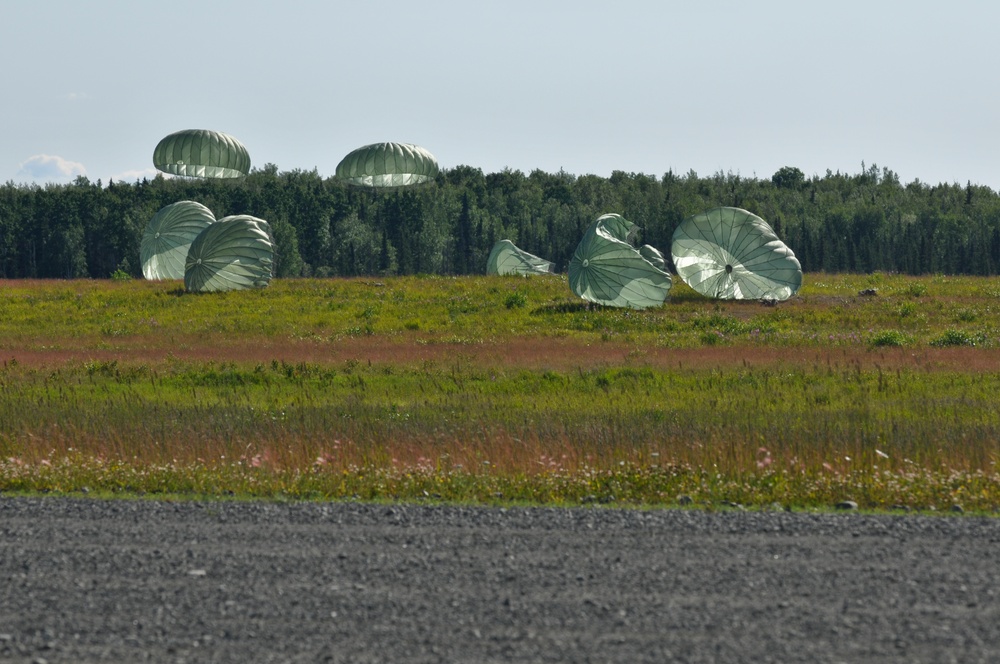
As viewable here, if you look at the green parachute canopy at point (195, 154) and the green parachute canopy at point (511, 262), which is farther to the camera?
the green parachute canopy at point (195, 154)

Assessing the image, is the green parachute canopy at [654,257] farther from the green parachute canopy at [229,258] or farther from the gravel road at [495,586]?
the gravel road at [495,586]

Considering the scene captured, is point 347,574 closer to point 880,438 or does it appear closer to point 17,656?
point 17,656

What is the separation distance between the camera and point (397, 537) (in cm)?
1034

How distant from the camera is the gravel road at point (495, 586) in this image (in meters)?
7.53

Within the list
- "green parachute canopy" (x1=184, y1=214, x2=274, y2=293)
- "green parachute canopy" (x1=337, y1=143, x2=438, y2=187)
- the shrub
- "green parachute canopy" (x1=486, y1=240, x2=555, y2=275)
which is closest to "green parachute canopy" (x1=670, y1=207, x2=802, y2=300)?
the shrub

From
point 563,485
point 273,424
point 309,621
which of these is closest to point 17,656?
point 309,621

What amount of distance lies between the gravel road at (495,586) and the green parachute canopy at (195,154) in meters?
77.3

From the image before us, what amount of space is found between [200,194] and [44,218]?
52.9ft

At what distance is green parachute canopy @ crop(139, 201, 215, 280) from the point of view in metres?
65.5

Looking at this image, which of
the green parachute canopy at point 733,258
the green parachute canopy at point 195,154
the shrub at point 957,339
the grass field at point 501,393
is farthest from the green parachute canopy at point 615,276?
the green parachute canopy at point 195,154

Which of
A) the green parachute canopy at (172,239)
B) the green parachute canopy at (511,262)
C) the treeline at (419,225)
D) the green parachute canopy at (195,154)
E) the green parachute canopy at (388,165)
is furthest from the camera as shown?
the treeline at (419,225)

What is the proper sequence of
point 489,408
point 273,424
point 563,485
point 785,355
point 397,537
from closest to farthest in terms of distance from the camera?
1. point 397,537
2. point 563,485
3. point 273,424
4. point 489,408
5. point 785,355

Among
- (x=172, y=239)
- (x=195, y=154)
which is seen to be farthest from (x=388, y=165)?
(x=172, y=239)

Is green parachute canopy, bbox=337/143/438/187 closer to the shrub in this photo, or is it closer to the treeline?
the treeline
